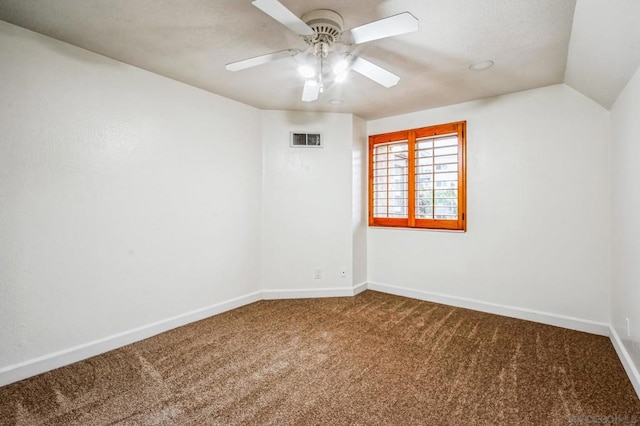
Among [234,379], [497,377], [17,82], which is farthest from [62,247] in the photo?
[497,377]

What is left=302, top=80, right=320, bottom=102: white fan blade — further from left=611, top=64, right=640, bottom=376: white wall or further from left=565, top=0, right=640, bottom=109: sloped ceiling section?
left=611, top=64, right=640, bottom=376: white wall

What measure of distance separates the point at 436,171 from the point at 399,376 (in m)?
2.46

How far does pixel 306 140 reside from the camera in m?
4.00

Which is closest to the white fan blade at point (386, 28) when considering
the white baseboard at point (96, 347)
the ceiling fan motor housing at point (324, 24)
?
the ceiling fan motor housing at point (324, 24)

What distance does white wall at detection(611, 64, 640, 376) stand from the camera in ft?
6.72

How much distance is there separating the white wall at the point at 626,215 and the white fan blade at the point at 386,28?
62.0 inches

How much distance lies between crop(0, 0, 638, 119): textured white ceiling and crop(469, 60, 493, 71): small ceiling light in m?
0.05

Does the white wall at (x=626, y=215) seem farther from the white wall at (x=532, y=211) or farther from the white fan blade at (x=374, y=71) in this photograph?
the white fan blade at (x=374, y=71)

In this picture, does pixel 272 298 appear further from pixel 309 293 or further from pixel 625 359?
pixel 625 359

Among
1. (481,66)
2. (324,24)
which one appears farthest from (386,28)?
(481,66)

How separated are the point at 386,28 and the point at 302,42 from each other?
812 mm

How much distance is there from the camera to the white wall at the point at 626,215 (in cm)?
205

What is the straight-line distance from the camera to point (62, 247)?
7.73 ft

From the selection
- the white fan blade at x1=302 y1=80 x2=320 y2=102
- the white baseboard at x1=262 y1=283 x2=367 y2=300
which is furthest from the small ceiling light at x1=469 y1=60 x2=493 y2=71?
the white baseboard at x1=262 y1=283 x2=367 y2=300
